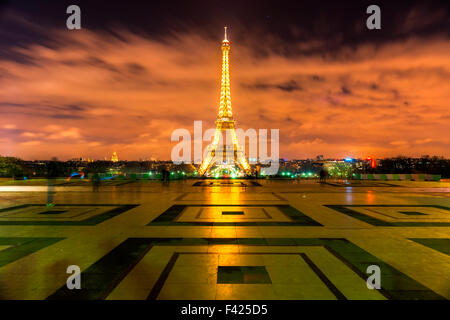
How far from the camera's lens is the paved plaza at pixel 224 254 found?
15.4 feet

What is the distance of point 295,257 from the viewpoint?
629 cm

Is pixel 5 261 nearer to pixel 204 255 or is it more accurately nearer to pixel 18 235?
pixel 18 235

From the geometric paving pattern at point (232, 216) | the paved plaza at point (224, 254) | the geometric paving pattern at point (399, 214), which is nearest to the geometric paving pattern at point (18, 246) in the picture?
the paved plaza at point (224, 254)

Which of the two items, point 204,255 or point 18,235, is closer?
point 204,255

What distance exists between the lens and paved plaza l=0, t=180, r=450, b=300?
4.70 m

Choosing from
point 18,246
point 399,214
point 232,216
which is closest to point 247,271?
point 232,216

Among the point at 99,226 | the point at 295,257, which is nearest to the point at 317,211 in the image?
the point at 295,257

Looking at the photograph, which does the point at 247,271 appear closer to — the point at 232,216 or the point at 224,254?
the point at 224,254

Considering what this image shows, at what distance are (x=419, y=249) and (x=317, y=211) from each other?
533cm

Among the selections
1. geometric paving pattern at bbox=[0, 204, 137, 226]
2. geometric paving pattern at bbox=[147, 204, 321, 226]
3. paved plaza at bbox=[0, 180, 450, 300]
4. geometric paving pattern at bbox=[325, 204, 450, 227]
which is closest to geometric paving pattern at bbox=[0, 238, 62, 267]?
paved plaza at bbox=[0, 180, 450, 300]

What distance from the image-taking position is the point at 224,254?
6449 mm
